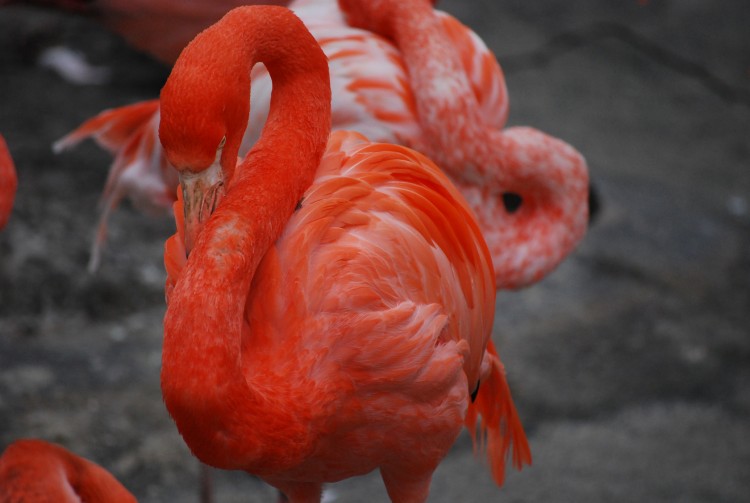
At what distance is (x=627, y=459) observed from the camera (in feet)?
11.4

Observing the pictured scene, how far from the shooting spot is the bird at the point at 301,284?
1.67 meters

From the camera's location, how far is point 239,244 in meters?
Answer: 1.76

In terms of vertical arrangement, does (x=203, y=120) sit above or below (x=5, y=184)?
above

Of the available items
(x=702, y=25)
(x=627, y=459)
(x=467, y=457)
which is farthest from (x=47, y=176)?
(x=702, y=25)

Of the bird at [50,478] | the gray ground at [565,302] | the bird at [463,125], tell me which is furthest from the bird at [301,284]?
the gray ground at [565,302]

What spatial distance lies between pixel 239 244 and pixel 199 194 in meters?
0.12

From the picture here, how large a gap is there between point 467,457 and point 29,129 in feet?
9.80

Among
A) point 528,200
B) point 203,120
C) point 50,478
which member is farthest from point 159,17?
point 203,120

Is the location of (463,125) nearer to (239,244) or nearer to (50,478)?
(239,244)

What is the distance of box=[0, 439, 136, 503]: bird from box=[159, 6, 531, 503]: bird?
0.40 metres

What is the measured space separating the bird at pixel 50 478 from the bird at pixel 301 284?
40 cm

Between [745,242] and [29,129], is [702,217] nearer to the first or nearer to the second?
[745,242]

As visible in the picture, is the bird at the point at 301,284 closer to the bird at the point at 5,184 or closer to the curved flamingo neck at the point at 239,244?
the curved flamingo neck at the point at 239,244

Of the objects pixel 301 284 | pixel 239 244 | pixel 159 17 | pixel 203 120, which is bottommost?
pixel 159 17
